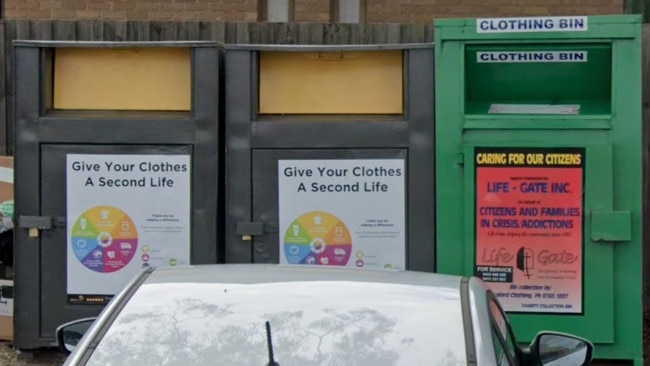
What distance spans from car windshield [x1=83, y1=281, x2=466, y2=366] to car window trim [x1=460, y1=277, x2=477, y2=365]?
0.6 inches

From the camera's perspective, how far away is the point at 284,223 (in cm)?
574

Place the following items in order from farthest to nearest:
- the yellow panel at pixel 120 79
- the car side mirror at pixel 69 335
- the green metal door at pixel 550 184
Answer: the yellow panel at pixel 120 79 < the green metal door at pixel 550 184 < the car side mirror at pixel 69 335

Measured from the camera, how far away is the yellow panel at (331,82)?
585 cm

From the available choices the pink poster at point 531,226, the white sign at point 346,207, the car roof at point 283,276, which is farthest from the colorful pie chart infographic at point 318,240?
the car roof at point 283,276

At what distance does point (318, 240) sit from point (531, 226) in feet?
4.09

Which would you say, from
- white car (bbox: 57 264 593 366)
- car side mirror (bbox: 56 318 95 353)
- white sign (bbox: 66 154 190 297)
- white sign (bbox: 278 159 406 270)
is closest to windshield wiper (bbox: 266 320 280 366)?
white car (bbox: 57 264 593 366)

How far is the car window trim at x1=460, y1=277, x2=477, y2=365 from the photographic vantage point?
260cm

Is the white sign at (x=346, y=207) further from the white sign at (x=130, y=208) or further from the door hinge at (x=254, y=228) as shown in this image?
the white sign at (x=130, y=208)

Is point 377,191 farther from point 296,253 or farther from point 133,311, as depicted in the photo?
point 133,311

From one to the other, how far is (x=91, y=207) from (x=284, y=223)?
1.18 meters

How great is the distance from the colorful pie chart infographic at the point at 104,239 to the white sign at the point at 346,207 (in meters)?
0.98

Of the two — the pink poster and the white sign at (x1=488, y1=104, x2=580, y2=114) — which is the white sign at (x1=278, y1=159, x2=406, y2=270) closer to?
the pink poster

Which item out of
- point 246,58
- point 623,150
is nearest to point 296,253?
point 246,58

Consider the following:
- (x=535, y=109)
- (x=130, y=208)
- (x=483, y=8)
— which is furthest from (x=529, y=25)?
(x=483, y=8)
